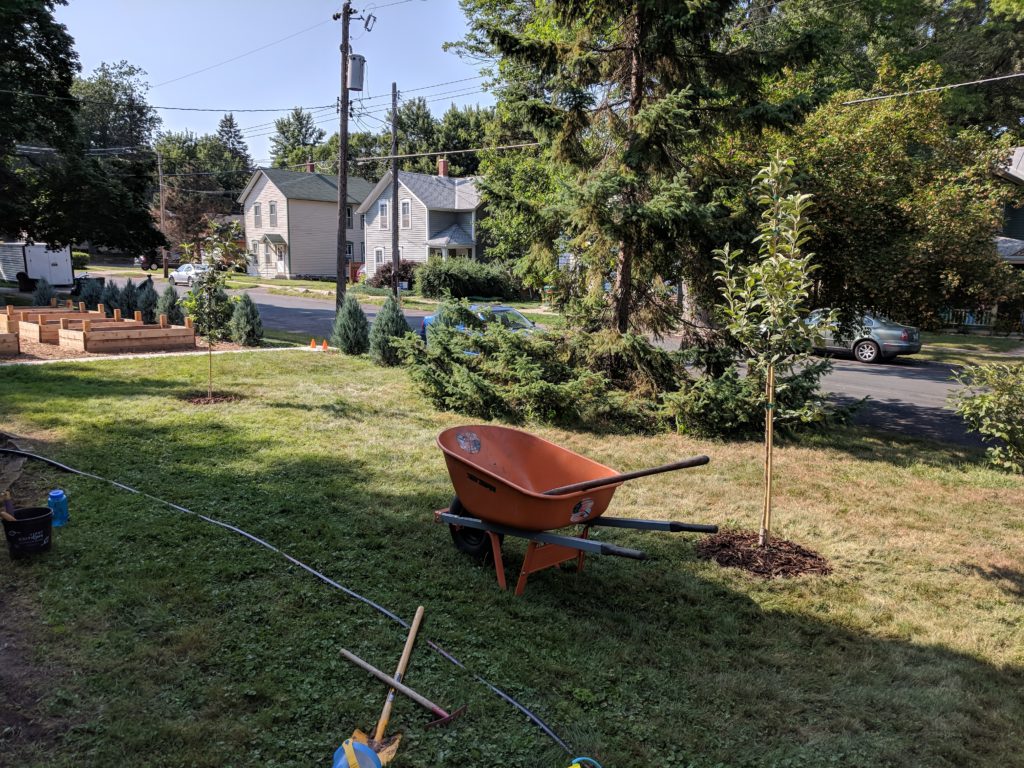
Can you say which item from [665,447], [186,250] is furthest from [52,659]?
[186,250]

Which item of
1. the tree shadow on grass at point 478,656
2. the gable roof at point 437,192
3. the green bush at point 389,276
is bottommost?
the tree shadow on grass at point 478,656

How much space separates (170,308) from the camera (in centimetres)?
1894

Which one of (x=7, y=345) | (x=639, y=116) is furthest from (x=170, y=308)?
(x=639, y=116)

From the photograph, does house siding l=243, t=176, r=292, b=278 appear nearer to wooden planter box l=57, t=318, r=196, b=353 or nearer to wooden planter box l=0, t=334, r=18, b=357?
wooden planter box l=57, t=318, r=196, b=353

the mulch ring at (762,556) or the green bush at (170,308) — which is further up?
the green bush at (170,308)

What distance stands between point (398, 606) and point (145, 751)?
69.6 inches

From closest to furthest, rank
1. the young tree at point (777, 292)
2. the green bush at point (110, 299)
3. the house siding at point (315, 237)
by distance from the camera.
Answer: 1. the young tree at point (777, 292)
2. the green bush at point (110, 299)
3. the house siding at point (315, 237)

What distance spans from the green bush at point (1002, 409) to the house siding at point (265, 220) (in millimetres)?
46393

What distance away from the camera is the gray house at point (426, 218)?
141 feet

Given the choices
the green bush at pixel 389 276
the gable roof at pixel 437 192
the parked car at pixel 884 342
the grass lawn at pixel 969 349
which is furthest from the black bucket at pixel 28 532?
the gable roof at pixel 437 192

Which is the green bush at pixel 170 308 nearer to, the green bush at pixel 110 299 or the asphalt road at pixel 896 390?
the green bush at pixel 110 299

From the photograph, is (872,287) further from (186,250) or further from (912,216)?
(186,250)

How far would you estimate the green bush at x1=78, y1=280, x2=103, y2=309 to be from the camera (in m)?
21.0

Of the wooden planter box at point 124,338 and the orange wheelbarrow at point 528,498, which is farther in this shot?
the wooden planter box at point 124,338
